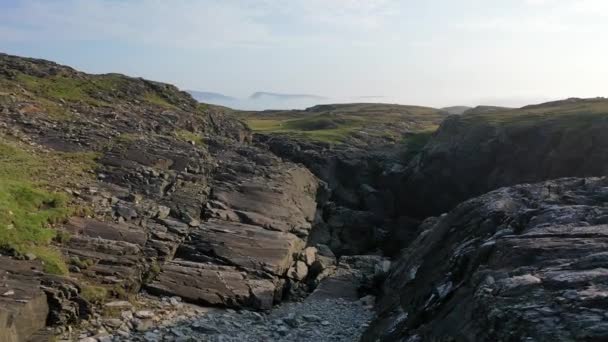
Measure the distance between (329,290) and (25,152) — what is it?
27.6 metres

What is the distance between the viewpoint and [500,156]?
7644 cm

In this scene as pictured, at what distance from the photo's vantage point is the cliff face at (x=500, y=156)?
6819cm

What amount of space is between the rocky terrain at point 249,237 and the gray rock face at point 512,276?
9 centimetres

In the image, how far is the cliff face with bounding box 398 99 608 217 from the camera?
68.2m

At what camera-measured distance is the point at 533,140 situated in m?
75.2

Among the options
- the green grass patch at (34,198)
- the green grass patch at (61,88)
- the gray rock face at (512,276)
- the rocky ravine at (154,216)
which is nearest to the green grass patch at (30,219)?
the green grass patch at (34,198)

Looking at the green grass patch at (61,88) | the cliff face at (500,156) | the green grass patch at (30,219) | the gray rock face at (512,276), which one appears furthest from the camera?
the cliff face at (500,156)

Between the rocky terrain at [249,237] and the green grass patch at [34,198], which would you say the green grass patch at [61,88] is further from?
the green grass patch at [34,198]

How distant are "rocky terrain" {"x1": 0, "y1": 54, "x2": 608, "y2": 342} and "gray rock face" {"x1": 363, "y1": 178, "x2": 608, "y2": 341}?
0.09m

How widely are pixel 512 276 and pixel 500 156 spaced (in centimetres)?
6039

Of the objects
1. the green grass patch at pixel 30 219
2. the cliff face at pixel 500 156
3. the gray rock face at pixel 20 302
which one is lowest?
the gray rock face at pixel 20 302

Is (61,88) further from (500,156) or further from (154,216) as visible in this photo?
(500,156)

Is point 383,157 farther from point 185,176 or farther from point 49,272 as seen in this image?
point 49,272

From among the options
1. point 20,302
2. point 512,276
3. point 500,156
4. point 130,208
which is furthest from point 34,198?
point 500,156
